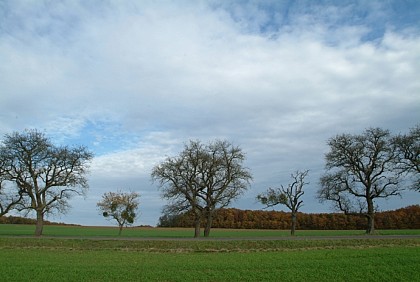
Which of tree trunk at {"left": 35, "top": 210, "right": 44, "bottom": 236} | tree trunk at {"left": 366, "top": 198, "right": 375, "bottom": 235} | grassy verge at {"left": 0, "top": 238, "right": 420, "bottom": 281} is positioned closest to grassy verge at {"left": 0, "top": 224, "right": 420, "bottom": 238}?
tree trunk at {"left": 366, "top": 198, "right": 375, "bottom": 235}

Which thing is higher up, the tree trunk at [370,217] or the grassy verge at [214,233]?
the tree trunk at [370,217]

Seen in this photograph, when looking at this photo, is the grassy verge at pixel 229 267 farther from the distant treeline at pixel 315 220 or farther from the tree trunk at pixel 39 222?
the distant treeline at pixel 315 220

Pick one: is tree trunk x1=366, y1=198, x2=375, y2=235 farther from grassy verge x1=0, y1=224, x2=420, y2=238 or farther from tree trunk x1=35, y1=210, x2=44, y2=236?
tree trunk x1=35, y1=210, x2=44, y2=236

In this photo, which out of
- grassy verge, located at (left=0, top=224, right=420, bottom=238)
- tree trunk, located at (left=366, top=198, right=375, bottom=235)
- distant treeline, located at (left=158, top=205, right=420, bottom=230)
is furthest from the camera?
distant treeline, located at (left=158, top=205, right=420, bottom=230)

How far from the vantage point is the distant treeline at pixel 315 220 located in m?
74.6

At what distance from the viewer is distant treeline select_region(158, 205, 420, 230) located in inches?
2938

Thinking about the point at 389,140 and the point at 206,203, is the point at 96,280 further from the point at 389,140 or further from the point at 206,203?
the point at 389,140

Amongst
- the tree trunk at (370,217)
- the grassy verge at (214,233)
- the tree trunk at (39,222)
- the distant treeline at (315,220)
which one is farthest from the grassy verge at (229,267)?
the distant treeline at (315,220)

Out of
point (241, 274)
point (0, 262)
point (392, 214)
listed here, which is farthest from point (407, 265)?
point (392, 214)

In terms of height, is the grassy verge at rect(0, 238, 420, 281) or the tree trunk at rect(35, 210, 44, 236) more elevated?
the tree trunk at rect(35, 210, 44, 236)

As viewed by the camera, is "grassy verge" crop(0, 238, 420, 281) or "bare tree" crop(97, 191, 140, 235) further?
"bare tree" crop(97, 191, 140, 235)

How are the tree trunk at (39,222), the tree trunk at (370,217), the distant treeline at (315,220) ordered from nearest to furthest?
the tree trunk at (370,217), the tree trunk at (39,222), the distant treeline at (315,220)

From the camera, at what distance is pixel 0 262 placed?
20969mm

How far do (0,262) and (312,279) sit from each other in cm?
1662
